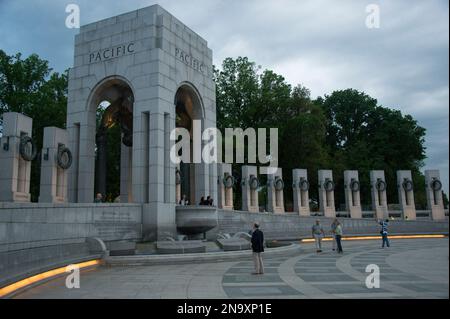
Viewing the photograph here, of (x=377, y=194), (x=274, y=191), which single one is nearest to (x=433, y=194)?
(x=377, y=194)

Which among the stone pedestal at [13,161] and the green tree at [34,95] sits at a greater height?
the green tree at [34,95]

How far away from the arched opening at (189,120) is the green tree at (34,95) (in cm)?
1816

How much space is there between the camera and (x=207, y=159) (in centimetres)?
2747

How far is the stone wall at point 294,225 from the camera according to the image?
28.7 metres

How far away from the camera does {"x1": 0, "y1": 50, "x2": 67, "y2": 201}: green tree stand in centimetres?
4156

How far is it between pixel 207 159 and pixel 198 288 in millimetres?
16827

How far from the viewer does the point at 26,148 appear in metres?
18.8

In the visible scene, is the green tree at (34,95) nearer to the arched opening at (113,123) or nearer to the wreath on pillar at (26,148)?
the arched opening at (113,123)

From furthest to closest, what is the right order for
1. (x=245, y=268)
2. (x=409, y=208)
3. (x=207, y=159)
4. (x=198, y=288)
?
1. (x=409, y=208)
2. (x=207, y=159)
3. (x=245, y=268)
4. (x=198, y=288)

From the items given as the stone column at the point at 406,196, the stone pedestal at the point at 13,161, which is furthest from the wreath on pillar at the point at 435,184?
the stone pedestal at the point at 13,161

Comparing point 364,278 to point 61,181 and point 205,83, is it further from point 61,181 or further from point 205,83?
point 205,83

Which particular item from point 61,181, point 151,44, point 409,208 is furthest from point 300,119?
point 61,181

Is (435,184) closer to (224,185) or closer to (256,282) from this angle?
(224,185)

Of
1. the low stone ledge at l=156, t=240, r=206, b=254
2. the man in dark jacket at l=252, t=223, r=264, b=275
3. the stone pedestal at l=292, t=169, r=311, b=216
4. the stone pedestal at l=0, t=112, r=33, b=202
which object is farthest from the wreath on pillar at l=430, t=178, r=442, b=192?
the stone pedestal at l=0, t=112, r=33, b=202
